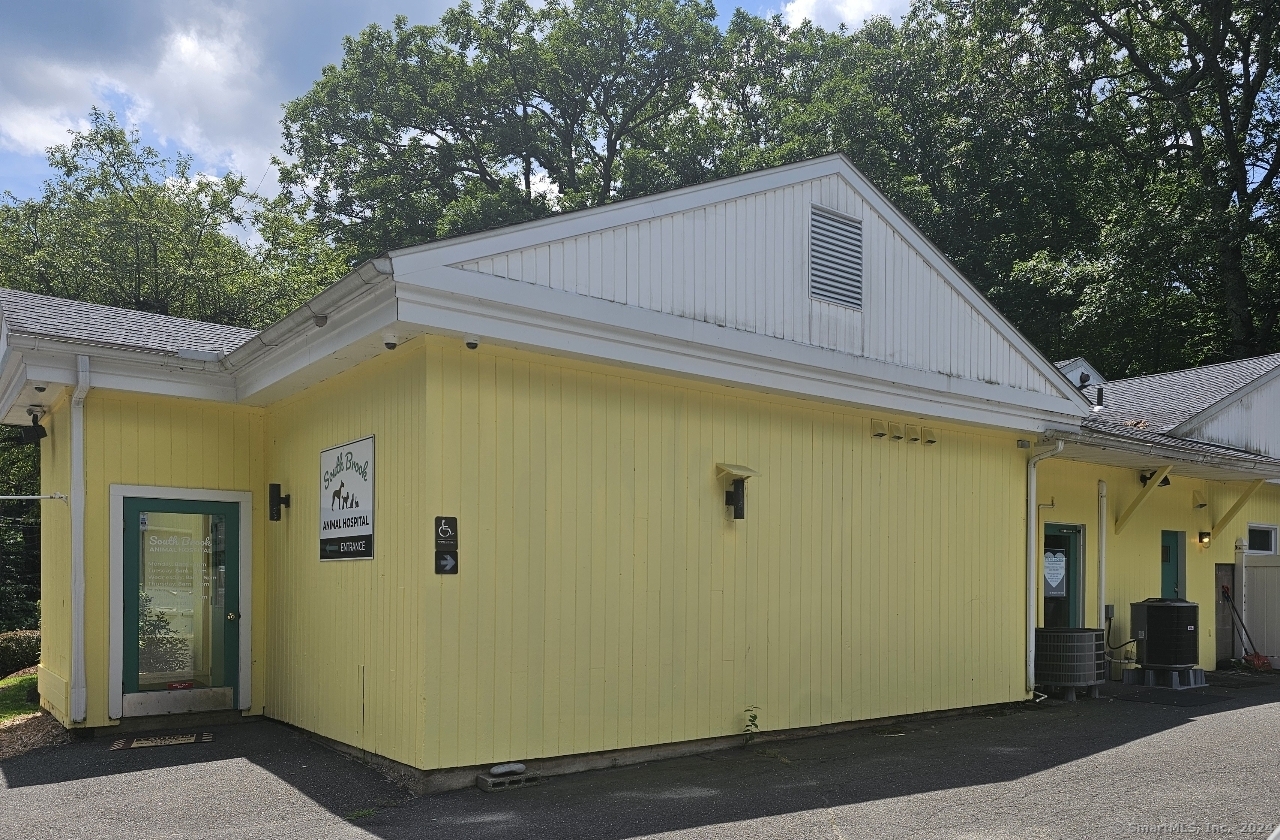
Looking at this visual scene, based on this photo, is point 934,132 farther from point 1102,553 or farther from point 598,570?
point 598,570

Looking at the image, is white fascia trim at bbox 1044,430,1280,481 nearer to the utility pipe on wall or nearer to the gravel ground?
the utility pipe on wall

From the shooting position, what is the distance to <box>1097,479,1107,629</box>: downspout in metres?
12.6

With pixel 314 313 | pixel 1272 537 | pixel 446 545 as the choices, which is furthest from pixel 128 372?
pixel 1272 537

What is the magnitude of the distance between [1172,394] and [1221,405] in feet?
5.47

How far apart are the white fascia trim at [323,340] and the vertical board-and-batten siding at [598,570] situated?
0.35 m

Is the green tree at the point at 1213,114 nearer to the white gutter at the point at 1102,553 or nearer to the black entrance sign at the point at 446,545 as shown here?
the white gutter at the point at 1102,553

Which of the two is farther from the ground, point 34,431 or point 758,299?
point 758,299

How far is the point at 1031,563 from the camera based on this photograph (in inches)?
432

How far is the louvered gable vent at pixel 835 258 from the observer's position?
29.5 ft

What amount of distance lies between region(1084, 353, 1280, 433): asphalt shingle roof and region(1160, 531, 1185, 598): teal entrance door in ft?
4.97

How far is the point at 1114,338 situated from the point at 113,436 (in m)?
26.5

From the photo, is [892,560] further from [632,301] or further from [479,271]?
[479,271]

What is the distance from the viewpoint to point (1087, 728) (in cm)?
941

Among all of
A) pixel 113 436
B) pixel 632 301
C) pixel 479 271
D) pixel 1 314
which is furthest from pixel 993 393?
pixel 1 314
